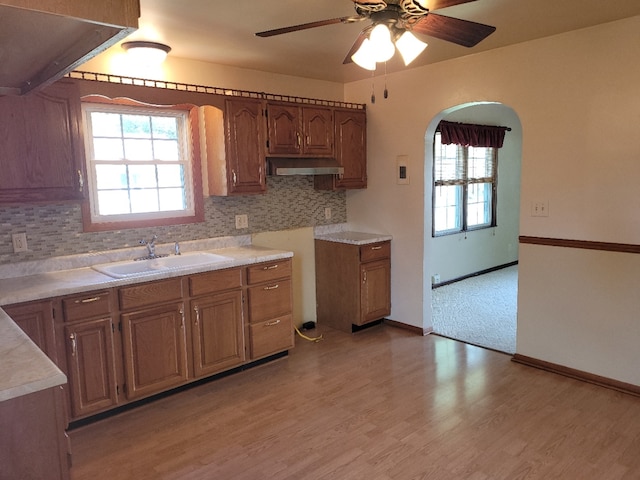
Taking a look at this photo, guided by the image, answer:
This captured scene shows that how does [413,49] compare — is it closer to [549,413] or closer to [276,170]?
[276,170]

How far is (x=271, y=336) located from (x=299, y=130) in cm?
174

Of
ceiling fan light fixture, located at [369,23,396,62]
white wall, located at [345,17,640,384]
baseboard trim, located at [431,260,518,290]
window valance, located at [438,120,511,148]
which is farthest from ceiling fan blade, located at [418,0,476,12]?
baseboard trim, located at [431,260,518,290]

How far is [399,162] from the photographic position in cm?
422

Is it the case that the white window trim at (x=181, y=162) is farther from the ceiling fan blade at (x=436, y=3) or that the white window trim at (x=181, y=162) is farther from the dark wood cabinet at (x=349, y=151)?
the ceiling fan blade at (x=436, y=3)

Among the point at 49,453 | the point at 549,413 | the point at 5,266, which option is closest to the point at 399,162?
the point at 549,413

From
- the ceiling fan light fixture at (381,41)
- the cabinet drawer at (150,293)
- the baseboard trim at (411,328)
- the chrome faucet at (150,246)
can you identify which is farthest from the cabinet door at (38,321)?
the baseboard trim at (411,328)

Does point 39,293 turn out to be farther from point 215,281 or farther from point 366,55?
point 366,55

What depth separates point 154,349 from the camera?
2926mm

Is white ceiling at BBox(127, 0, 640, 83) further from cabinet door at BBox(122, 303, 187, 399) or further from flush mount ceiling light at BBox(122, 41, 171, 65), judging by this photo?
cabinet door at BBox(122, 303, 187, 399)

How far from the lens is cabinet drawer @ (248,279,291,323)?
11.2 ft

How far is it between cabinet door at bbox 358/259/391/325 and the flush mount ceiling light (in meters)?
2.34

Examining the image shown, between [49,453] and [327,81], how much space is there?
3876 mm

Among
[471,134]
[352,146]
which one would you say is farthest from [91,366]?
[471,134]

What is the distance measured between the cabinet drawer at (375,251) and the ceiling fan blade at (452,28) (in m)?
2.23
